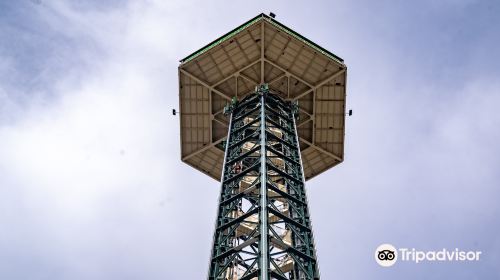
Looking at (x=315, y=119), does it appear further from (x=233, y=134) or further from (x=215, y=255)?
(x=215, y=255)

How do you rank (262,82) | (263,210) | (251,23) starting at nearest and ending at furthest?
(263,210)
(251,23)
(262,82)

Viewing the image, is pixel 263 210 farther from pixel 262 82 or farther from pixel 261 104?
pixel 262 82

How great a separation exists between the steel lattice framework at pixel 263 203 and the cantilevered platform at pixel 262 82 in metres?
1.40

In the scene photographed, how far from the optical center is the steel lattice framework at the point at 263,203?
2850 centimetres

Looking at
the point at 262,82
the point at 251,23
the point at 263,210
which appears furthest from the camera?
the point at 262,82

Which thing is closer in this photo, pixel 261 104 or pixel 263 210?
pixel 263 210

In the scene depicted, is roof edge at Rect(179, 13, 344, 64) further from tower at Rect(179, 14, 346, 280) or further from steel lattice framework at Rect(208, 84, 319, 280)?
steel lattice framework at Rect(208, 84, 319, 280)

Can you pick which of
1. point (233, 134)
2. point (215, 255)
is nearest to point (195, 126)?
point (233, 134)

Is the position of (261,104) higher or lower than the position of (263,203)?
higher

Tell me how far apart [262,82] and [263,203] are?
18.5 meters

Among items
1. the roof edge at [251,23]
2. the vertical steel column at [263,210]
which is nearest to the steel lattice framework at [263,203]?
the vertical steel column at [263,210]

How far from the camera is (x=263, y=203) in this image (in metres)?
30.6

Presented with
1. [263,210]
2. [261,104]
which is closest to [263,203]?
[263,210]

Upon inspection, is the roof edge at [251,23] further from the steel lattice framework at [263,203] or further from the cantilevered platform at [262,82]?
the steel lattice framework at [263,203]
